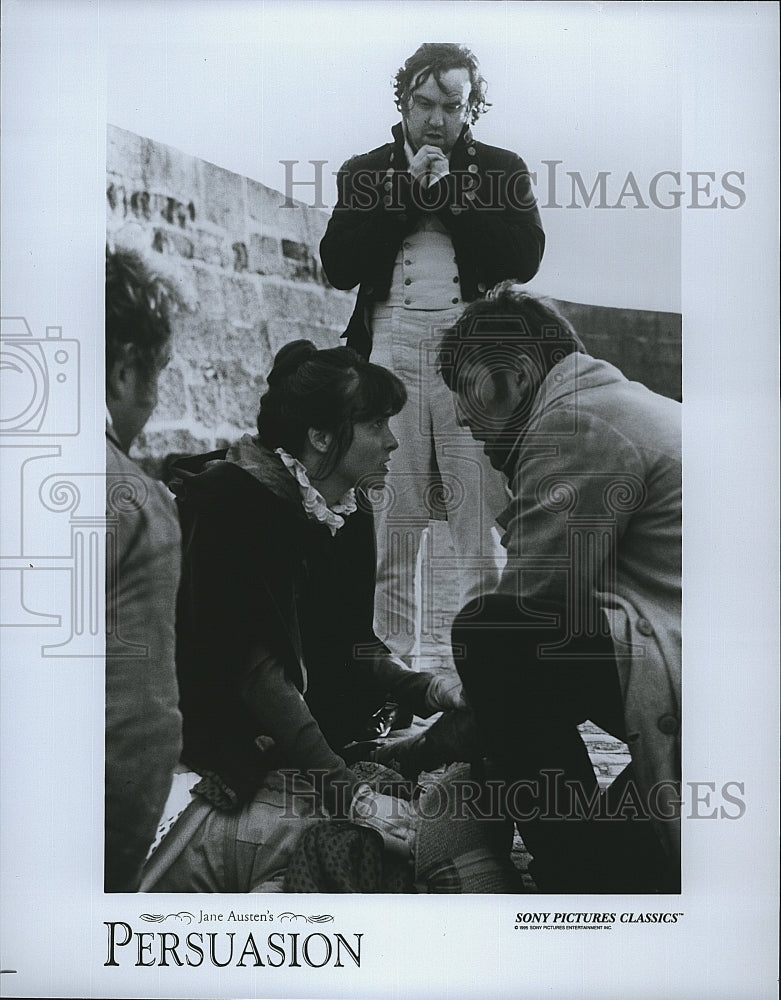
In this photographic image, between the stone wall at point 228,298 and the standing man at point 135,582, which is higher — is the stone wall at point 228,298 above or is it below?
above

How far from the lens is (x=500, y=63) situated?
66.2 inches

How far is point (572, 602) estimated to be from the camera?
1663 mm

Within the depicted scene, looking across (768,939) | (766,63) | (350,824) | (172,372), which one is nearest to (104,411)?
(172,372)

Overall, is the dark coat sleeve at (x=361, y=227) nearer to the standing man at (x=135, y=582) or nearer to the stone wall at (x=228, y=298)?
the stone wall at (x=228, y=298)

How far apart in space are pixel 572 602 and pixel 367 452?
49cm

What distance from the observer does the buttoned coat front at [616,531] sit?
65.5 inches

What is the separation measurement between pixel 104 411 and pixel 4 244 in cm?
38

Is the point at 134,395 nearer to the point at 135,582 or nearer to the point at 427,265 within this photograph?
the point at 135,582

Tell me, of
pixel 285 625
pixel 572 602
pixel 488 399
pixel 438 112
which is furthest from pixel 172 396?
pixel 572 602

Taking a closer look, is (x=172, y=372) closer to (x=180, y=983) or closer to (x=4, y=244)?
(x=4, y=244)

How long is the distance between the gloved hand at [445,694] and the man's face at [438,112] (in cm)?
103

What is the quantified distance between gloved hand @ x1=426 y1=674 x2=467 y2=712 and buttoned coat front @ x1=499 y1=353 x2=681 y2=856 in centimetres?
21

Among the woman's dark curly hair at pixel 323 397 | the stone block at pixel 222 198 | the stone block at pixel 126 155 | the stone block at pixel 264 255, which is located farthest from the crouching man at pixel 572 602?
the stone block at pixel 126 155

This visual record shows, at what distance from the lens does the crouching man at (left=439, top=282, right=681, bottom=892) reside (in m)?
1.66
